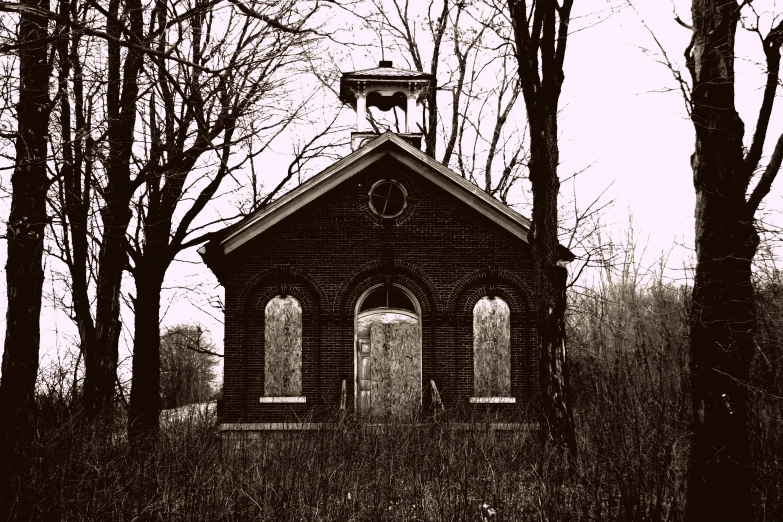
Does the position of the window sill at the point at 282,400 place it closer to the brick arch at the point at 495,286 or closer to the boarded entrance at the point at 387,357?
the boarded entrance at the point at 387,357

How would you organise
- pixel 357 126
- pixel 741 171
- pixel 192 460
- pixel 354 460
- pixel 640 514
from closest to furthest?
pixel 640 514 < pixel 741 171 < pixel 192 460 < pixel 354 460 < pixel 357 126

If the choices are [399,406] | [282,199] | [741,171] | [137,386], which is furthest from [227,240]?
[741,171]

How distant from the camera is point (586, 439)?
44.5 feet

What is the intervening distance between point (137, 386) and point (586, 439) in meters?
10.3

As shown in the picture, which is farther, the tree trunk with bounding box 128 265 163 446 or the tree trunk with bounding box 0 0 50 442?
the tree trunk with bounding box 128 265 163 446

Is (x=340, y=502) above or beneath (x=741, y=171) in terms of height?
beneath

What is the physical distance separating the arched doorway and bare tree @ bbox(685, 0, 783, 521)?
470 inches

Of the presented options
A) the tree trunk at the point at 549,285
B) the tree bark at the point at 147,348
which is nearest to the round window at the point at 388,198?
the tree bark at the point at 147,348

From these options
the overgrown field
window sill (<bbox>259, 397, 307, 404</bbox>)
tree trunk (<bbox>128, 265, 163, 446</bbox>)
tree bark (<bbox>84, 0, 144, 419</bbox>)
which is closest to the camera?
the overgrown field

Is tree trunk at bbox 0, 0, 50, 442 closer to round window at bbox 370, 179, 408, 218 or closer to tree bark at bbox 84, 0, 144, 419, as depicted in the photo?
tree bark at bbox 84, 0, 144, 419

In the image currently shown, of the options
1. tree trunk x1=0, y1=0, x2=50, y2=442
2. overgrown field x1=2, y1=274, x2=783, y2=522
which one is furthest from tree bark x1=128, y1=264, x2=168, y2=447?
tree trunk x1=0, y1=0, x2=50, y2=442

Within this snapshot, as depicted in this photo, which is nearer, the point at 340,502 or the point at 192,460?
the point at 340,502

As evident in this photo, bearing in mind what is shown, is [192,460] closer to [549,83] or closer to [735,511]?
[735,511]

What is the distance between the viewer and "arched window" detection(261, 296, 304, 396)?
2034 centimetres
